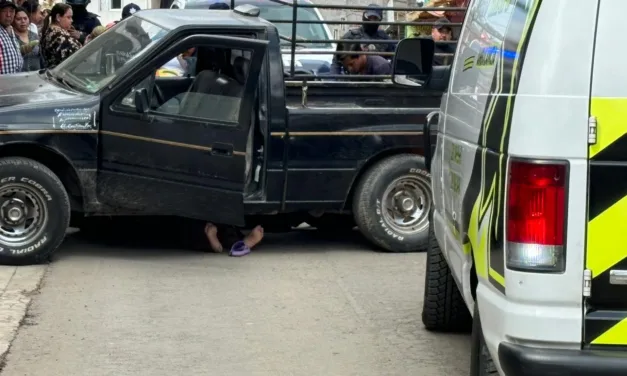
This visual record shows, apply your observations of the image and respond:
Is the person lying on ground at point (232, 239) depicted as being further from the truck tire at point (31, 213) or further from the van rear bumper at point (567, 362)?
the van rear bumper at point (567, 362)

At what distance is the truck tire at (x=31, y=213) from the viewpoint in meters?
8.16

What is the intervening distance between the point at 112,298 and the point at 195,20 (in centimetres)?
248

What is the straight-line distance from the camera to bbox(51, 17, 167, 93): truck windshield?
856cm

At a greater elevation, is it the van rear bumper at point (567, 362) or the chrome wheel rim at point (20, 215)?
the van rear bumper at point (567, 362)

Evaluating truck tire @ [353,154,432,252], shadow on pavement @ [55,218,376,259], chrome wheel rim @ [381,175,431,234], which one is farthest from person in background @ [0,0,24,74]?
chrome wheel rim @ [381,175,431,234]

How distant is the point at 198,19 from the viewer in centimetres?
878

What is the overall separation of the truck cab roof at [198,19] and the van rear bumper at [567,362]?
5351mm

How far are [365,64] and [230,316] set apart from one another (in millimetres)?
3715

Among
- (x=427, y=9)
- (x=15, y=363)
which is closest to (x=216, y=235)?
(x=427, y=9)

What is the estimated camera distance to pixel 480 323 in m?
4.29

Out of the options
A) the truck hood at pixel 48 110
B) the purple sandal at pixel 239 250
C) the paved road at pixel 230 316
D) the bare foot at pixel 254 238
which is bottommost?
the paved road at pixel 230 316

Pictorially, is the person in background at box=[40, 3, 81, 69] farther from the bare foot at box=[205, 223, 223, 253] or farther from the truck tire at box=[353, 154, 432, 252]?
the truck tire at box=[353, 154, 432, 252]

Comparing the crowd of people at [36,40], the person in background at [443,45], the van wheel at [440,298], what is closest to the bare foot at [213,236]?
the person in background at [443,45]

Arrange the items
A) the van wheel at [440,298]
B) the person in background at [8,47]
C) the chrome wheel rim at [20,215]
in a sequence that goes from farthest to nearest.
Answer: the person in background at [8,47] → the chrome wheel rim at [20,215] → the van wheel at [440,298]
